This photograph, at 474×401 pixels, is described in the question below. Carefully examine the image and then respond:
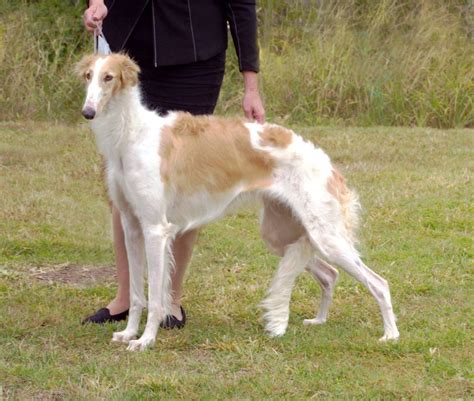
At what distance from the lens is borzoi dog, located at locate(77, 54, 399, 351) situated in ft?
15.0

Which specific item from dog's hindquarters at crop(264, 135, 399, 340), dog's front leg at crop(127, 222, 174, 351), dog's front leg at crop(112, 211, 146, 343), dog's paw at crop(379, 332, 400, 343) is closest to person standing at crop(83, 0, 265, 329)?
dog's front leg at crop(112, 211, 146, 343)

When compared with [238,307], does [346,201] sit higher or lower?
higher

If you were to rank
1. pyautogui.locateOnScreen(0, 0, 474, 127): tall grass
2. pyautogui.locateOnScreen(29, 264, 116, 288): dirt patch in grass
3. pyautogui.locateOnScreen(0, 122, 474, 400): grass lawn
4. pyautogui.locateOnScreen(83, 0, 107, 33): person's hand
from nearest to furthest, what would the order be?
pyautogui.locateOnScreen(0, 122, 474, 400): grass lawn, pyautogui.locateOnScreen(83, 0, 107, 33): person's hand, pyautogui.locateOnScreen(29, 264, 116, 288): dirt patch in grass, pyautogui.locateOnScreen(0, 0, 474, 127): tall grass

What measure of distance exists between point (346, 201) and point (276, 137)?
18.2 inches

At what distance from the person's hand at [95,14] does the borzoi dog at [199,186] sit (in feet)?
0.59

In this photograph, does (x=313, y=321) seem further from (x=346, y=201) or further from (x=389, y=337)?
(x=346, y=201)

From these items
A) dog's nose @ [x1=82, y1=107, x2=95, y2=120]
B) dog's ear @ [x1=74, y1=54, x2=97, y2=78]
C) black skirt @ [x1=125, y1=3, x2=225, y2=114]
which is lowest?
black skirt @ [x1=125, y1=3, x2=225, y2=114]

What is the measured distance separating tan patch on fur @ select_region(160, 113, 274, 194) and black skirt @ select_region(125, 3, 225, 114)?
299mm

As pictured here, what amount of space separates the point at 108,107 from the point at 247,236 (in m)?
2.53

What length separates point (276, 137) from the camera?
474 cm

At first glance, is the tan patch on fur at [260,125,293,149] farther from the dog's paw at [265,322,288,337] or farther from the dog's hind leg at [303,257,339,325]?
the dog's paw at [265,322,288,337]

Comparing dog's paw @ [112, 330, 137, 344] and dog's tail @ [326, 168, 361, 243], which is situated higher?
dog's tail @ [326, 168, 361, 243]

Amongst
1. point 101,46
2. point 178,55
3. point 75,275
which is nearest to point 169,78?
point 178,55

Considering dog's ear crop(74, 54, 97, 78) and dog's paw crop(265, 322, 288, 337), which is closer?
dog's ear crop(74, 54, 97, 78)
